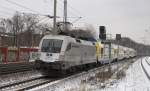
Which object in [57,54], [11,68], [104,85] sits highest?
[57,54]

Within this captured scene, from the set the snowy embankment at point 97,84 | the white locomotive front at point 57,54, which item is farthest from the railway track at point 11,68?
the snowy embankment at point 97,84

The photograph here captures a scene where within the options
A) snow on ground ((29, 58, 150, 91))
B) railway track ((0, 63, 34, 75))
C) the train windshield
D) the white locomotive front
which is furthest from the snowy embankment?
railway track ((0, 63, 34, 75))

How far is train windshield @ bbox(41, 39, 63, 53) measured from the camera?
76.9ft

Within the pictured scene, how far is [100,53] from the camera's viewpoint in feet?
135

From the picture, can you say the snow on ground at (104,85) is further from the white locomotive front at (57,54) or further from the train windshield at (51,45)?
the train windshield at (51,45)

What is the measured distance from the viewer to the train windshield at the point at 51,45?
23.5 metres

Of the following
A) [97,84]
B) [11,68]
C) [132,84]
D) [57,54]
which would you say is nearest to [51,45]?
[57,54]

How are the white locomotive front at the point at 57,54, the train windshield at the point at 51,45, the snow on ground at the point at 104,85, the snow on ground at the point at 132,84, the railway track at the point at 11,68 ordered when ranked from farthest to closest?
the railway track at the point at 11,68
the train windshield at the point at 51,45
the white locomotive front at the point at 57,54
the snow on ground at the point at 104,85
the snow on ground at the point at 132,84

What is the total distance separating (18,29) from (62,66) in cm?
6672

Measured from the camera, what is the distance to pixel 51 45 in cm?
2378

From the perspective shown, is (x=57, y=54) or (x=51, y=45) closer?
(x=57, y=54)

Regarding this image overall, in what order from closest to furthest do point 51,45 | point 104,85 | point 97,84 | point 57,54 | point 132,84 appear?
point 104,85
point 132,84
point 97,84
point 57,54
point 51,45

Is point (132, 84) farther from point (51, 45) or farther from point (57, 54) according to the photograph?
point (51, 45)

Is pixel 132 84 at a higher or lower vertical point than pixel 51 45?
lower
